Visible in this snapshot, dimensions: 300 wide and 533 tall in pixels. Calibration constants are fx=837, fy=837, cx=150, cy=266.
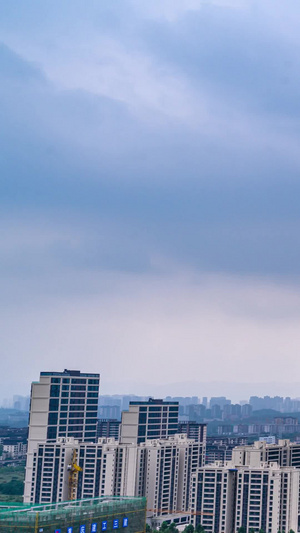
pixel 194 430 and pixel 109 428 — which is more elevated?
pixel 194 430

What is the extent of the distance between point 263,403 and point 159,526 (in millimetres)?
88933

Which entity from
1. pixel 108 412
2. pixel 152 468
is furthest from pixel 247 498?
pixel 108 412

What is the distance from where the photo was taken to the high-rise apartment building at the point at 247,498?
18.7 metres

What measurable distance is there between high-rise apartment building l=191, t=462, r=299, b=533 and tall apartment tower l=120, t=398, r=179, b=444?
957 centimetres

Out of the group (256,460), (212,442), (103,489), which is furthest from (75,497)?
(212,442)

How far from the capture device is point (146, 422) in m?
29.5

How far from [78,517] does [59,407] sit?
16.8m

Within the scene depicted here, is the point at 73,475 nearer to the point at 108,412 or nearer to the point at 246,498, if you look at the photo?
the point at 246,498

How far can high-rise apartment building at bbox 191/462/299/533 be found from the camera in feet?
61.3

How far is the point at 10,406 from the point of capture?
415 feet

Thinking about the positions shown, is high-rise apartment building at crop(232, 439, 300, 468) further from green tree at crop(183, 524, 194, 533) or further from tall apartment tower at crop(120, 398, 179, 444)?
tall apartment tower at crop(120, 398, 179, 444)

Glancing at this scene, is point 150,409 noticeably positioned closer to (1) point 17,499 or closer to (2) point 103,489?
(1) point 17,499

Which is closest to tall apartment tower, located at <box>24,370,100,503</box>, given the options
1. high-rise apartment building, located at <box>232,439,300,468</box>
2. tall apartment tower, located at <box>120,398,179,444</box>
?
tall apartment tower, located at <box>120,398,179,444</box>

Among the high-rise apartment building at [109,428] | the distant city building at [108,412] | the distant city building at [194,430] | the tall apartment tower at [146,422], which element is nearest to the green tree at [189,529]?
the tall apartment tower at [146,422]
